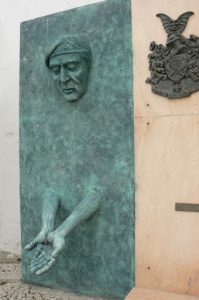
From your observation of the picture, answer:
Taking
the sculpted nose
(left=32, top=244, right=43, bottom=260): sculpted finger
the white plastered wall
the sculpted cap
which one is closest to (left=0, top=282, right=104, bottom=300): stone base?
(left=32, top=244, right=43, bottom=260): sculpted finger

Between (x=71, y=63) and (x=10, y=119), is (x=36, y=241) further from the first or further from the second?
(x=10, y=119)

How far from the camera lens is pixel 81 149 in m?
2.80

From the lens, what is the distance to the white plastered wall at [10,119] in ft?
13.6

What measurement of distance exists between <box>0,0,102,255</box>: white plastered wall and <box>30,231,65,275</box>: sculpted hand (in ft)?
5.44

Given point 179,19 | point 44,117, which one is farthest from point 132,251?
point 179,19

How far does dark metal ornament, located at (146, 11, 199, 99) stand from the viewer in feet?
7.90

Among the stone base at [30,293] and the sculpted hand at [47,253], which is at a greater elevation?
the sculpted hand at [47,253]

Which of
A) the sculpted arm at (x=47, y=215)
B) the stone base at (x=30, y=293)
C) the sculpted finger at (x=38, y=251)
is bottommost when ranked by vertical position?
the stone base at (x=30, y=293)

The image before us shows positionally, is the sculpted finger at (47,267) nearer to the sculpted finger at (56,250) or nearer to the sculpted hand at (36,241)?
the sculpted finger at (56,250)

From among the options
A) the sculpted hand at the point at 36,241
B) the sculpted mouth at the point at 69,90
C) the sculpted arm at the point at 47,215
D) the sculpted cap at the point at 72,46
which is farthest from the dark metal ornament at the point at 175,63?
the sculpted hand at the point at 36,241

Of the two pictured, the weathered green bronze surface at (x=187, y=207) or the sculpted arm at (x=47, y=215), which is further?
the sculpted arm at (x=47, y=215)

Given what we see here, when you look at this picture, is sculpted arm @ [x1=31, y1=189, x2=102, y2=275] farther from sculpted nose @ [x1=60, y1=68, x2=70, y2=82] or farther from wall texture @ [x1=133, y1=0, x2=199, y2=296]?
sculpted nose @ [x1=60, y1=68, x2=70, y2=82]

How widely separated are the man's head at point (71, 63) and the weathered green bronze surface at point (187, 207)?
3.10 feet

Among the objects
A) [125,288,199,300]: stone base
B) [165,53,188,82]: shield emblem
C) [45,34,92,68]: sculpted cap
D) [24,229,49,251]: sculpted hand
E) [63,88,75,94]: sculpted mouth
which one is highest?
[45,34,92,68]: sculpted cap
